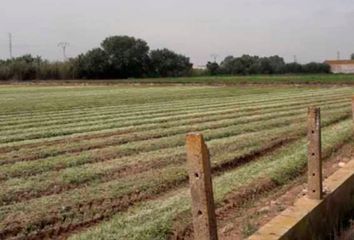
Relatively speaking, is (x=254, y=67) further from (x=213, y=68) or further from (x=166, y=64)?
(x=166, y=64)

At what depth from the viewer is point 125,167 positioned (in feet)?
31.1

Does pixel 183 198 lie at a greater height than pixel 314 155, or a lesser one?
lesser

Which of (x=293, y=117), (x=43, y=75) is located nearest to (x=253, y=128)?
(x=293, y=117)

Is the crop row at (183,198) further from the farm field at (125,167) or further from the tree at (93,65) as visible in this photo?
the tree at (93,65)

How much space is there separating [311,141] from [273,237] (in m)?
1.85

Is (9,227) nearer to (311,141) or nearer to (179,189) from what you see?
(179,189)

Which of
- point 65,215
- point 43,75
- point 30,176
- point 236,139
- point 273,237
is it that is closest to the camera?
point 273,237

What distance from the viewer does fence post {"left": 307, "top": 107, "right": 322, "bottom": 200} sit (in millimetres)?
6148

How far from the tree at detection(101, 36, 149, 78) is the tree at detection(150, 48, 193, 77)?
4.14ft

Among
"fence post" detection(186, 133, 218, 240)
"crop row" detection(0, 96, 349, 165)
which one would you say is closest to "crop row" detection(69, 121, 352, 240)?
"fence post" detection(186, 133, 218, 240)

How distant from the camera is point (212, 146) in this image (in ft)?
38.2

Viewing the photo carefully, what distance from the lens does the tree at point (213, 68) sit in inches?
3649

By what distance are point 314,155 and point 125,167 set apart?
13.1 feet

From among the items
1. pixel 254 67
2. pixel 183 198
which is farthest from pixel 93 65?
pixel 183 198
